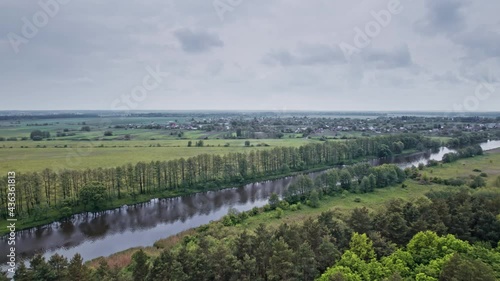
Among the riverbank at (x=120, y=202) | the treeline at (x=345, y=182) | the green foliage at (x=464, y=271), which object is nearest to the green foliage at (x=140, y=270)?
the green foliage at (x=464, y=271)

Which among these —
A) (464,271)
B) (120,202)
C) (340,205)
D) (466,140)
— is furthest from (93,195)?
(466,140)

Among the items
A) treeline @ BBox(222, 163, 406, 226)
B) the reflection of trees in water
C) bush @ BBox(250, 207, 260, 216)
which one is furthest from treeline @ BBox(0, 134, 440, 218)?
bush @ BBox(250, 207, 260, 216)

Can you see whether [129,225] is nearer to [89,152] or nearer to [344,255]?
[344,255]

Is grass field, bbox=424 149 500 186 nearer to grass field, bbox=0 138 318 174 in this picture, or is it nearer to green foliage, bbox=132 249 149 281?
grass field, bbox=0 138 318 174

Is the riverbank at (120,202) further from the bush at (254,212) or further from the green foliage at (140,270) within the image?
the green foliage at (140,270)

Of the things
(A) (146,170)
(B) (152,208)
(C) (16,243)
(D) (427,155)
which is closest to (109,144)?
(A) (146,170)
